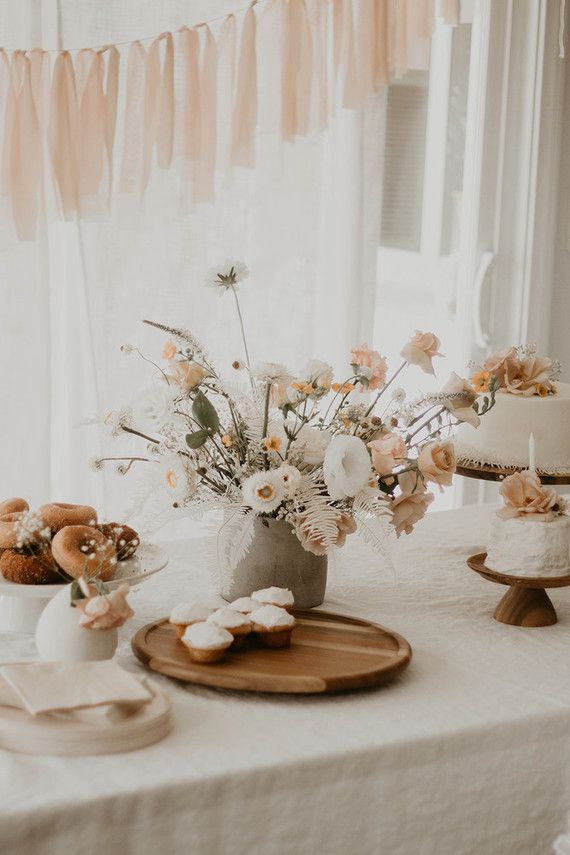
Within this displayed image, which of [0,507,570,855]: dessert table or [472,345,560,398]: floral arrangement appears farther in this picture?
[472,345,560,398]: floral arrangement

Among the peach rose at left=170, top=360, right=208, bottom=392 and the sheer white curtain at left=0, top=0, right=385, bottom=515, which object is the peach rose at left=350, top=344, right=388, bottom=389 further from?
the sheer white curtain at left=0, top=0, right=385, bottom=515

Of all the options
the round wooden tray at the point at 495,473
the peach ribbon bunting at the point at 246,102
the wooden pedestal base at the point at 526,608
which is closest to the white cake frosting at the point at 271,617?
the wooden pedestal base at the point at 526,608

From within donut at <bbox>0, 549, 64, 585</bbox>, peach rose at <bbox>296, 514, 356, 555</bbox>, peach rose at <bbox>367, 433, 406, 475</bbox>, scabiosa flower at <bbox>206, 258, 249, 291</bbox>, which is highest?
scabiosa flower at <bbox>206, 258, 249, 291</bbox>

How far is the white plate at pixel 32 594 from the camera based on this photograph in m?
1.21

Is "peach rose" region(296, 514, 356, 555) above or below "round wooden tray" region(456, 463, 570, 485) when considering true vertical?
above

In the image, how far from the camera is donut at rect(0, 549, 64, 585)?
1.23 metres

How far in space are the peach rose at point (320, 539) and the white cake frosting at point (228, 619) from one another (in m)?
0.14

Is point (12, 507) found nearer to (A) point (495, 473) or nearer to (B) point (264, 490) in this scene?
(B) point (264, 490)

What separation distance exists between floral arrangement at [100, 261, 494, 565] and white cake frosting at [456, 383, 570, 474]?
1.18ft

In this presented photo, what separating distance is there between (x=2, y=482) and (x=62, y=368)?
294 millimetres

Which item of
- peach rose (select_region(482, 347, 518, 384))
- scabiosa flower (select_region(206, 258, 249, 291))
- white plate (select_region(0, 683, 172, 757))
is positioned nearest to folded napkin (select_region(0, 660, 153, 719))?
white plate (select_region(0, 683, 172, 757))

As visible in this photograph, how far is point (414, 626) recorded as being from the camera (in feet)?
4.54

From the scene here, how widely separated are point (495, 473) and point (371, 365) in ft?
1.18

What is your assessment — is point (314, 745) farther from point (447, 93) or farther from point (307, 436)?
point (447, 93)
